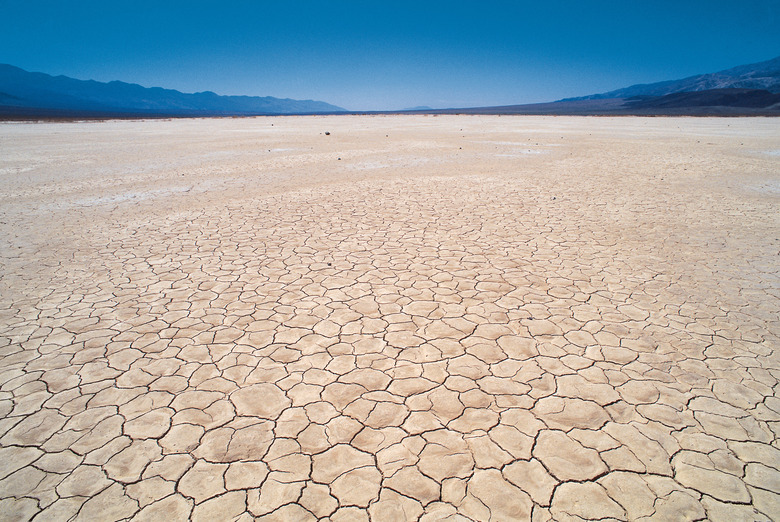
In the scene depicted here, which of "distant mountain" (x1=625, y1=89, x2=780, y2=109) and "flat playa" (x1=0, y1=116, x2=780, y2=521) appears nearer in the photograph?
"flat playa" (x1=0, y1=116, x2=780, y2=521)

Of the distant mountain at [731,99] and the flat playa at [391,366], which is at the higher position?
the distant mountain at [731,99]

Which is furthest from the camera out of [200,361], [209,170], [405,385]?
[209,170]

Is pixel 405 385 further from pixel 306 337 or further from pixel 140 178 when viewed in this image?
pixel 140 178

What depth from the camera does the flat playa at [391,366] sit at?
188 cm

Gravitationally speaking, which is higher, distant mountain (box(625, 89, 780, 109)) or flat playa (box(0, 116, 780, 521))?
distant mountain (box(625, 89, 780, 109))

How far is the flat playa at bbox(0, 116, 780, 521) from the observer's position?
1.88 metres

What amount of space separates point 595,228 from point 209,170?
1007 cm

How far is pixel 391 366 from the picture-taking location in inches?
109

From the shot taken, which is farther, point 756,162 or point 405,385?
point 756,162

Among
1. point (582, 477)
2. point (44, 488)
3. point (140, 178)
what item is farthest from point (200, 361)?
point (140, 178)

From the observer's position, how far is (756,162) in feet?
38.5

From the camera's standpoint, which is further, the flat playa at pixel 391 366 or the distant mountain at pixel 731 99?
the distant mountain at pixel 731 99

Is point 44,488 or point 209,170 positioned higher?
point 209,170

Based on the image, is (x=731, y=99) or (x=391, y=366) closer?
(x=391, y=366)
